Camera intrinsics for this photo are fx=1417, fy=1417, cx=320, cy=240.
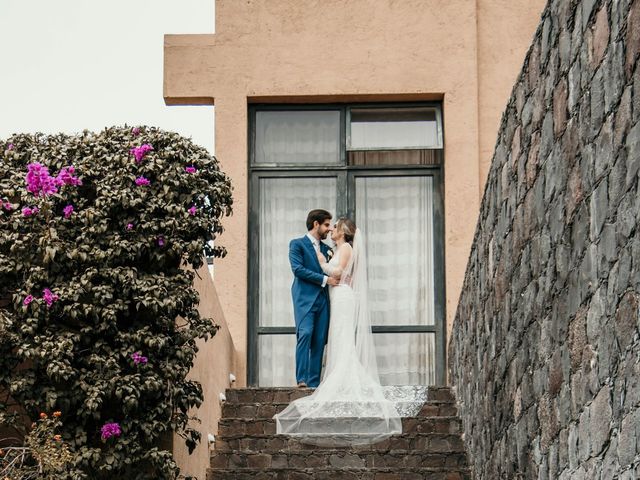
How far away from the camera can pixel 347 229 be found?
1305 cm

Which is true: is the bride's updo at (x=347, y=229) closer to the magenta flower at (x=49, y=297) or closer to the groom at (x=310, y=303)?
the groom at (x=310, y=303)

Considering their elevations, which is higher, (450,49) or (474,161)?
(450,49)

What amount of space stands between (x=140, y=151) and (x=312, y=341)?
11.3 ft

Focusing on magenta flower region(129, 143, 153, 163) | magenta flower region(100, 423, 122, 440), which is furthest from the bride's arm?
magenta flower region(100, 423, 122, 440)

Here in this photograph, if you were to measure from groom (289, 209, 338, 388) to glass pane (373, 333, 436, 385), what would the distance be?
4.62ft

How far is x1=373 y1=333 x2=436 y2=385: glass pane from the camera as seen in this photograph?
46.1ft

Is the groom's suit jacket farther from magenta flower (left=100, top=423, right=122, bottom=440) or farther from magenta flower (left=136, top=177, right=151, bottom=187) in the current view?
magenta flower (left=100, top=423, right=122, bottom=440)

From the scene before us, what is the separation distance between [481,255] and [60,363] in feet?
9.27

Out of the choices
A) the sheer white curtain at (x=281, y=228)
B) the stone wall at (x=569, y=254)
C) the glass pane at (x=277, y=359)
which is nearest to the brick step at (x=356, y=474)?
the stone wall at (x=569, y=254)

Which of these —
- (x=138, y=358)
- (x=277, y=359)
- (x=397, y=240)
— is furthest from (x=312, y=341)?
(x=138, y=358)

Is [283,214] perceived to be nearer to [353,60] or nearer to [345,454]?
[353,60]

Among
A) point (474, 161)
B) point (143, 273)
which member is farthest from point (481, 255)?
point (474, 161)

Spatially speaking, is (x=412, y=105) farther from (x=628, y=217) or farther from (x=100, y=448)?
(x=628, y=217)

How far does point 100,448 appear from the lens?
941 centimetres
